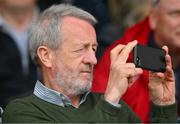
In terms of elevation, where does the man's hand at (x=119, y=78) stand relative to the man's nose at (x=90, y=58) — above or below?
below

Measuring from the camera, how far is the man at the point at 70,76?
137 inches

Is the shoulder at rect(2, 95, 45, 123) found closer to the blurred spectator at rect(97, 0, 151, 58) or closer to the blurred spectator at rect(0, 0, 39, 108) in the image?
the blurred spectator at rect(0, 0, 39, 108)

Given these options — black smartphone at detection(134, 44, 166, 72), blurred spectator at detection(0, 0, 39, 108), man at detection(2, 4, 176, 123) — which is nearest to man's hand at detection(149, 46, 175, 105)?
man at detection(2, 4, 176, 123)

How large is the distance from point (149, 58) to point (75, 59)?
40cm

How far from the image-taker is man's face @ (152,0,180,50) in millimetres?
4633

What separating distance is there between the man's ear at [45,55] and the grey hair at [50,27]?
2 cm

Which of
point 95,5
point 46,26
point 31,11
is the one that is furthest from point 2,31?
point 46,26

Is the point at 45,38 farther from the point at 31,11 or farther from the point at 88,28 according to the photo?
the point at 31,11

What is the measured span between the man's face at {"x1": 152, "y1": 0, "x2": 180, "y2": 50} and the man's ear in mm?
1244

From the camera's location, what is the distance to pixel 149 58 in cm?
357

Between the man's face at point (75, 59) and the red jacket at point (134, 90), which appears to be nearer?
the man's face at point (75, 59)

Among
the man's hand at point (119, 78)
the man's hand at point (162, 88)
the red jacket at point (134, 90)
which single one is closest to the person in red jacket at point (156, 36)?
the red jacket at point (134, 90)

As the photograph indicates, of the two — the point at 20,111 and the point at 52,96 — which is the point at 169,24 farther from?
the point at 20,111

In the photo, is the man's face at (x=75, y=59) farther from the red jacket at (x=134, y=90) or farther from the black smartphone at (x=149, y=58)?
the red jacket at (x=134, y=90)
